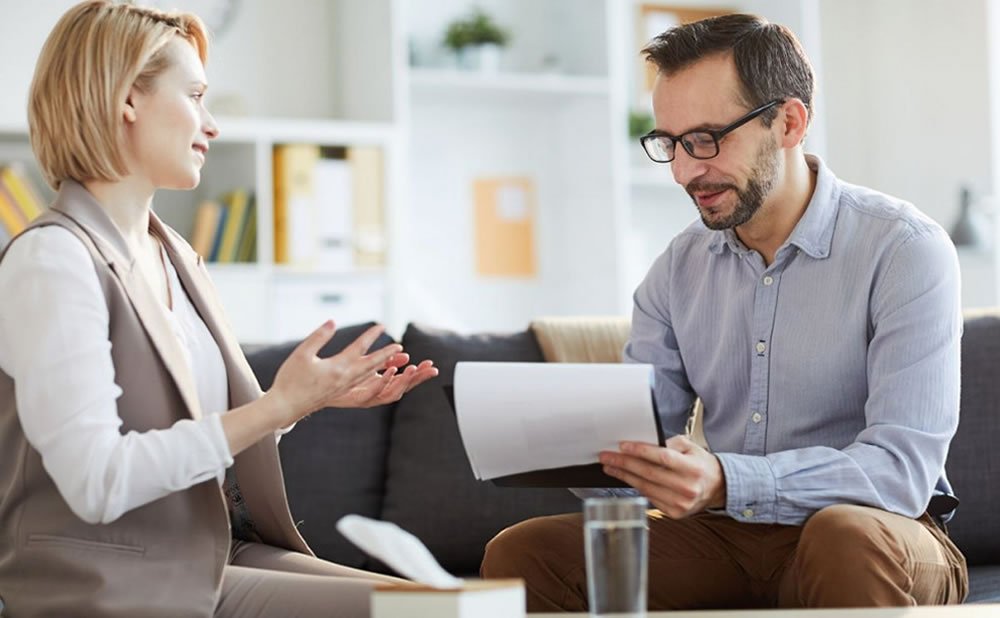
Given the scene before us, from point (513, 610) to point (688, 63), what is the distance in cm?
104

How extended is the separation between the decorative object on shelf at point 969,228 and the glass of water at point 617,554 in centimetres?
328

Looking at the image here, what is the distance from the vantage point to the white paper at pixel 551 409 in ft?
4.73

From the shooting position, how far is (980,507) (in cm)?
237

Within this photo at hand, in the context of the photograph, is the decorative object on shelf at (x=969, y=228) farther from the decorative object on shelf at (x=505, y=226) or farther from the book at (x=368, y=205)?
the book at (x=368, y=205)

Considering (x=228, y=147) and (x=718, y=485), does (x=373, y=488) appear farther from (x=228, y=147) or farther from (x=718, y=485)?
(x=228, y=147)

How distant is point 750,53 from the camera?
1.96m

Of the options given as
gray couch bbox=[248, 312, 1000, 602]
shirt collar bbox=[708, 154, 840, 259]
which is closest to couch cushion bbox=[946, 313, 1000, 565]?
gray couch bbox=[248, 312, 1000, 602]

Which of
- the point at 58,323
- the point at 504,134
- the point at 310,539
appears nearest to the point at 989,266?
the point at 504,134

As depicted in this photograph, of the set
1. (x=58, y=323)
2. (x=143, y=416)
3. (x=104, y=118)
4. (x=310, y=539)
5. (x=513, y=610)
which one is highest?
(x=104, y=118)

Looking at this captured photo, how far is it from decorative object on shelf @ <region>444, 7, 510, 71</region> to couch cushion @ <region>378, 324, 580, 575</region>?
1.86m

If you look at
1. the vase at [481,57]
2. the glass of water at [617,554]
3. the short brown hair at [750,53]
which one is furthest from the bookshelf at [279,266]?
the glass of water at [617,554]

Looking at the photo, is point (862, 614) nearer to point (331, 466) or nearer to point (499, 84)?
point (331, 466)

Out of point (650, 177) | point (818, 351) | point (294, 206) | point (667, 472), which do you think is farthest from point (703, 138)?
point (650, 177)

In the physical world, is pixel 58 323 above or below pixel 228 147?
below
